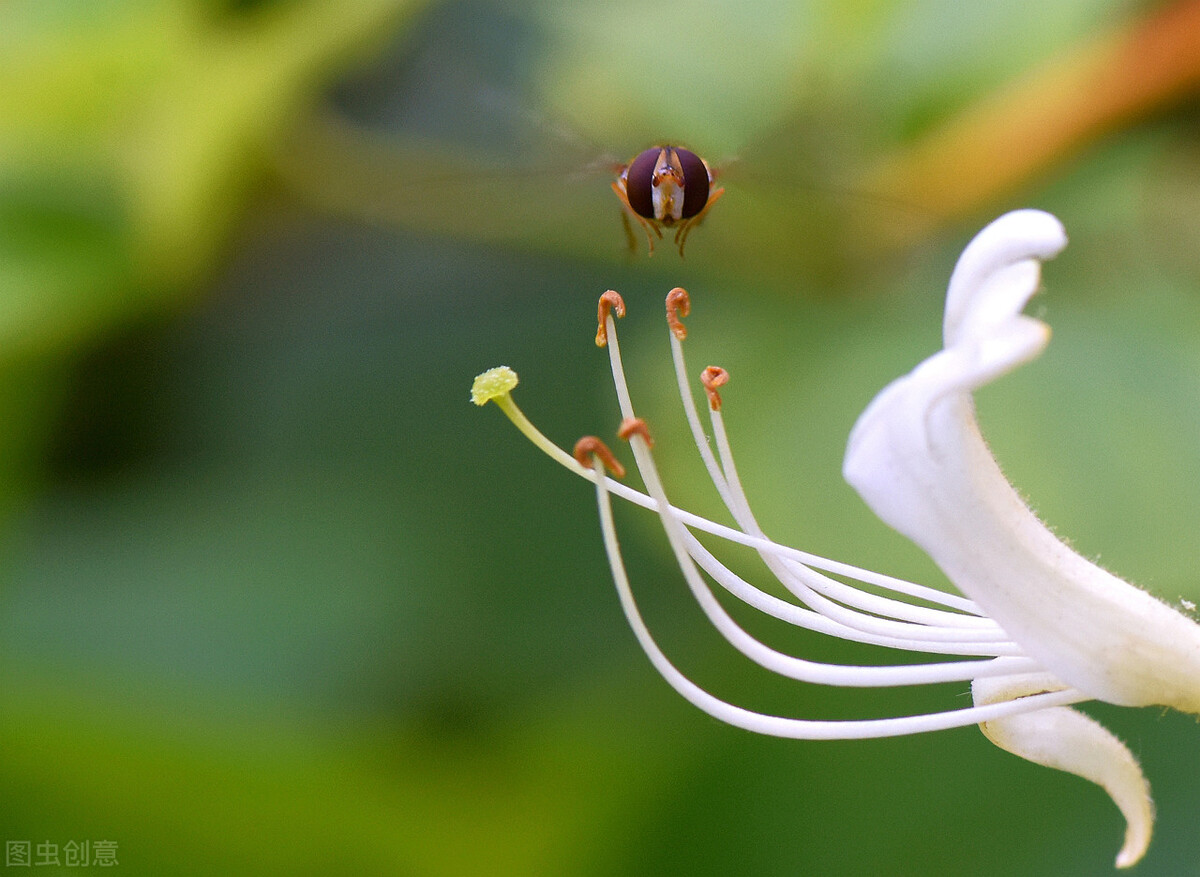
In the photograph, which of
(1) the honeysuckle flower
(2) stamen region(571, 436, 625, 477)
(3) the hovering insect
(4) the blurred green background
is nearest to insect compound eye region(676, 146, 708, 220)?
(3) the hovering insect

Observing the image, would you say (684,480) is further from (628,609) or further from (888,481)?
(888,481)

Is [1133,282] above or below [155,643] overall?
above

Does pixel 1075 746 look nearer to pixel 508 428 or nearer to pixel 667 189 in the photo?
pixel 667 189

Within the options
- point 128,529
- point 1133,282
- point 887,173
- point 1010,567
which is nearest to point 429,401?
point 128,529

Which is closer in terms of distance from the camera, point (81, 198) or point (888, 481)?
point (888, 481)

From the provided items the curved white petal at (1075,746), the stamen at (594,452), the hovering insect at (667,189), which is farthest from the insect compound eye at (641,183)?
the curved white petal at (1075,746)

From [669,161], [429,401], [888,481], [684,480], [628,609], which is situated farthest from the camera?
[429,401]

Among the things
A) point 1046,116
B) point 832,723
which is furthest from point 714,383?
point 1046,116
